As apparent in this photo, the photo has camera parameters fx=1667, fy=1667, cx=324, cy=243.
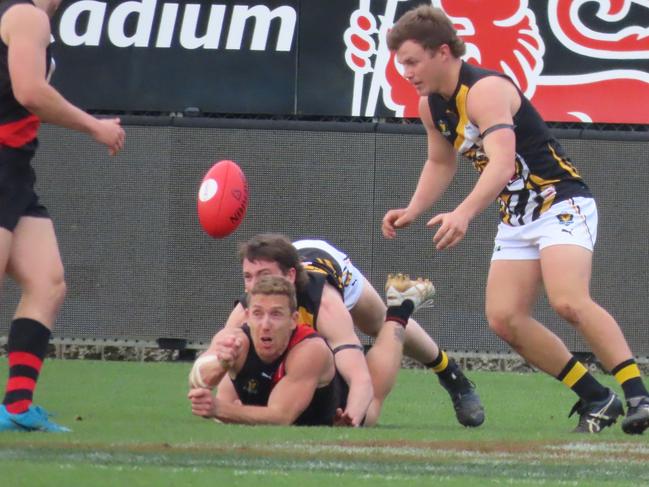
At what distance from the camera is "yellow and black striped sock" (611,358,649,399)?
7.79 metres

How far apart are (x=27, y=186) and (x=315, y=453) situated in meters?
1.73

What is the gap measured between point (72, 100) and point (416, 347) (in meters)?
4.99

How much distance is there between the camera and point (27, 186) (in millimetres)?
7020

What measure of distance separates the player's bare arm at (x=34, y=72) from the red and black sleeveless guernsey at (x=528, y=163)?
1.90 metres

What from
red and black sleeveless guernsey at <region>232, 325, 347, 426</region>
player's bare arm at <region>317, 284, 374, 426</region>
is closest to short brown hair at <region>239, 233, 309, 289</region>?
player's bare arm at <region>317, 284, 374, 426</region>

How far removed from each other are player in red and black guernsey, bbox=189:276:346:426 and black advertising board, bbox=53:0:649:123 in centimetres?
539

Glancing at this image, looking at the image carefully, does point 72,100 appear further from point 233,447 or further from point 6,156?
point 233,447

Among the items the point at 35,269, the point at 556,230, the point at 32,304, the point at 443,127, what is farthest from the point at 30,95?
the point at 556,230

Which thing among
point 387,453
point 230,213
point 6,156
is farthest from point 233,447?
point 230,213

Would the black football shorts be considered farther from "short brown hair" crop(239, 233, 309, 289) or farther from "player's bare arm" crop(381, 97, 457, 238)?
"player's bare arm" crop(381, 97, 457, 238)

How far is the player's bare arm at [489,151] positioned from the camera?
706 centimetres

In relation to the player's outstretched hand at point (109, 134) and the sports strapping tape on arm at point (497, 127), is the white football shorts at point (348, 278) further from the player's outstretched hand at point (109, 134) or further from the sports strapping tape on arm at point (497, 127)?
the player's outstretched hand at point (109, 134)

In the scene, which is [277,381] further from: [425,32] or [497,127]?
[425,32]

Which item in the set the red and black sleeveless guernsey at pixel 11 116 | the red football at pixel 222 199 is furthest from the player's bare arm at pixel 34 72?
the red football at pixel 222 199
